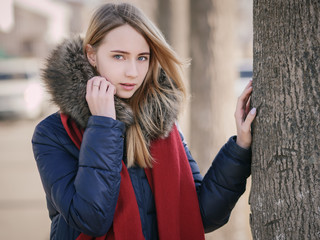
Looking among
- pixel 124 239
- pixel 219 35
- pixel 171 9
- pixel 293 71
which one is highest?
pixel 171 9

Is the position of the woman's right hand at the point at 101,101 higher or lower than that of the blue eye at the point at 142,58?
lower

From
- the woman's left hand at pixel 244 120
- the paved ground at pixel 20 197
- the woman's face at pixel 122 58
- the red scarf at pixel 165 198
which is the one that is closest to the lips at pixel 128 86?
the woman's face at pixel 122 58

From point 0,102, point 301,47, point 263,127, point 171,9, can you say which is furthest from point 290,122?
point 0,102

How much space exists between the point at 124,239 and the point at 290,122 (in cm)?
90

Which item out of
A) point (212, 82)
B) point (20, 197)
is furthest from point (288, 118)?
point (20, 197)

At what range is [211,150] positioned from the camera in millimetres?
4516

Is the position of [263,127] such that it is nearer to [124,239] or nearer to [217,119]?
[124,239]

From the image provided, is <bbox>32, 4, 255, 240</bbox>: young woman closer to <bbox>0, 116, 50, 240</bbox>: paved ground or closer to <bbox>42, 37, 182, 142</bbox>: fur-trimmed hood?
<bbox>42, 37, 182, 142</bbox>: fur-trimmed hood

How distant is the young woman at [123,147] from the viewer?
1892 millimetres

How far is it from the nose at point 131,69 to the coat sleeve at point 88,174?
0.25m

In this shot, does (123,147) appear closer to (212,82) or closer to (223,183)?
(223,183)

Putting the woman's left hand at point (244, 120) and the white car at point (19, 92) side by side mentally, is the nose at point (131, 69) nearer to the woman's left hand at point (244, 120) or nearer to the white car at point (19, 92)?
the woman's left hand at point (244, 120)

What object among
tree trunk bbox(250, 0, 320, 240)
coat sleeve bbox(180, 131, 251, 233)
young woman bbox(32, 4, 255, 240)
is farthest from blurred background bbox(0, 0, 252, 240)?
tree trunk bbox(250, 0, 320, 240)

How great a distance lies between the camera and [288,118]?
5.83 ft
